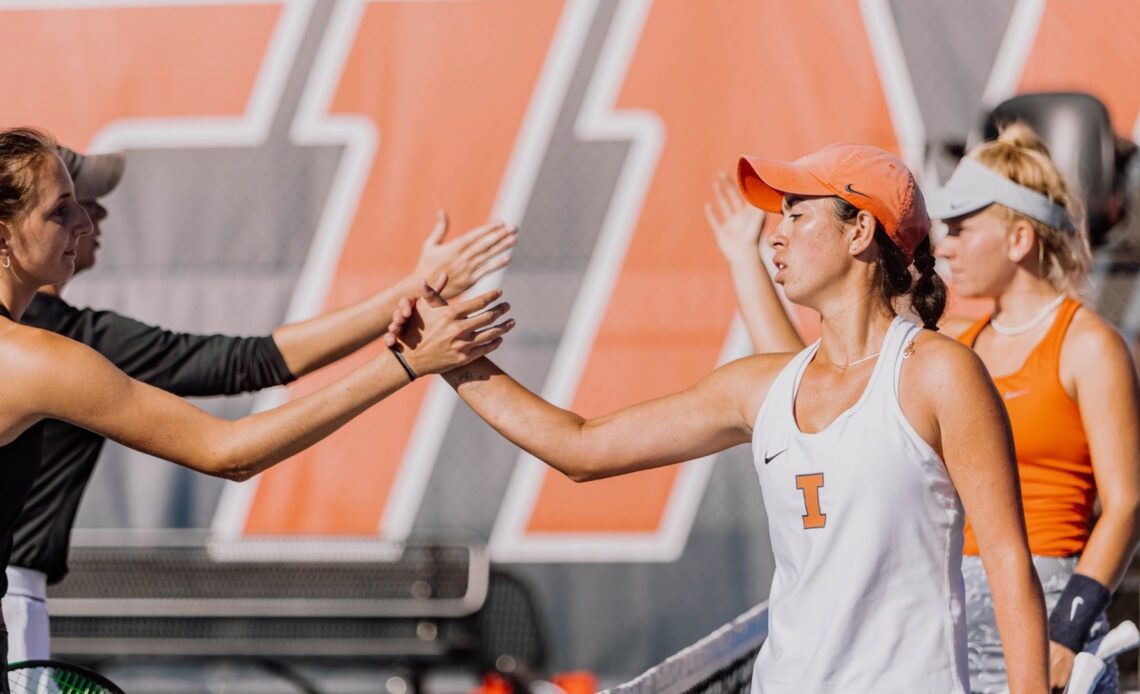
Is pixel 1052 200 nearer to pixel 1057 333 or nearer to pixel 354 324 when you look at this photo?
pixel 1057 333

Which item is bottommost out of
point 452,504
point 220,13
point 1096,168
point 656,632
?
point 656,632

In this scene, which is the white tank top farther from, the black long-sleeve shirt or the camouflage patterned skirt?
the black long-sleeve shirt

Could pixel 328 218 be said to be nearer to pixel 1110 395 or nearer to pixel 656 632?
pixel 656 632

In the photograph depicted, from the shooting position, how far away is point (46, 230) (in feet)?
9.30

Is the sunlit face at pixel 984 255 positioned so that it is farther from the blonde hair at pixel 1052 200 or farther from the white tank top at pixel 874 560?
the white tank top at pixel 874 560

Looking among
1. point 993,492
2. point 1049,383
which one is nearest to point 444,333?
point 993,492

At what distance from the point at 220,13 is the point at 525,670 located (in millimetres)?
3462

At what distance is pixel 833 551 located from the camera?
2414mm

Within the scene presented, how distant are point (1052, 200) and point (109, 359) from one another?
93.1 inches

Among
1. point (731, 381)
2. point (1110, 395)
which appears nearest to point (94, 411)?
point (731, 381)

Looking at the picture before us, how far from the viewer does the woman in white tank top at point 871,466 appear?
2365 mm

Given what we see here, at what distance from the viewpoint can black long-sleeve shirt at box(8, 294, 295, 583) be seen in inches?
138

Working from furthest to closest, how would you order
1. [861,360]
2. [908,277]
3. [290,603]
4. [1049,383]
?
1. [290,603]
2. [1049,383]
3. [908,277]
4. [861,360]

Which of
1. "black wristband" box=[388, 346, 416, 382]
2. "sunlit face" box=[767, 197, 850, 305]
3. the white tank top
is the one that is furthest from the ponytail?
"black wristband" box=[388, 346, 416, 382]
